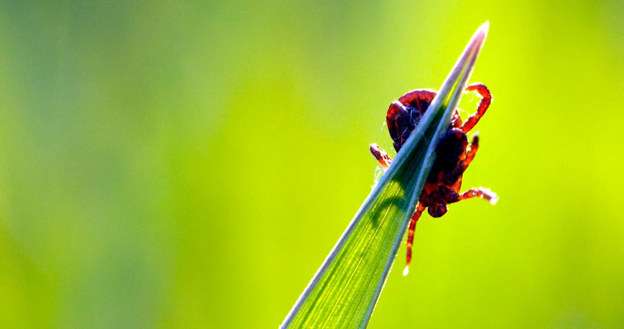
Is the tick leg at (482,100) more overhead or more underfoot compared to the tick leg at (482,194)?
more overhead

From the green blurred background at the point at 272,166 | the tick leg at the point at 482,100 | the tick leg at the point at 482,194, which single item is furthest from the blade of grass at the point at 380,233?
the green blurred background at the point at 272,166

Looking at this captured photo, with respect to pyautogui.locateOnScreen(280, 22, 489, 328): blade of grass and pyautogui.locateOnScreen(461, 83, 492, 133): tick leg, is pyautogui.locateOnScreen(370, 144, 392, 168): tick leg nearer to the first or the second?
pyautogui.locateOnScreen(461, 83, 492, 133): tick leg

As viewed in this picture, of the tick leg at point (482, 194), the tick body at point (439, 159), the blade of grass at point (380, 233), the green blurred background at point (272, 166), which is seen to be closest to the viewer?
the blade of grass at point (380, 233)

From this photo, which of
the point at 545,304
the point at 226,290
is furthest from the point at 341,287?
the point at 545,304

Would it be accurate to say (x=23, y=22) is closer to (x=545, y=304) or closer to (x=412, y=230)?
(x=412, y=230)

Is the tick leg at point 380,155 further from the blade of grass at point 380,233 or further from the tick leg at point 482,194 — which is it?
the blade of grass at point 380,233

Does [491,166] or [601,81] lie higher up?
[601,81]
